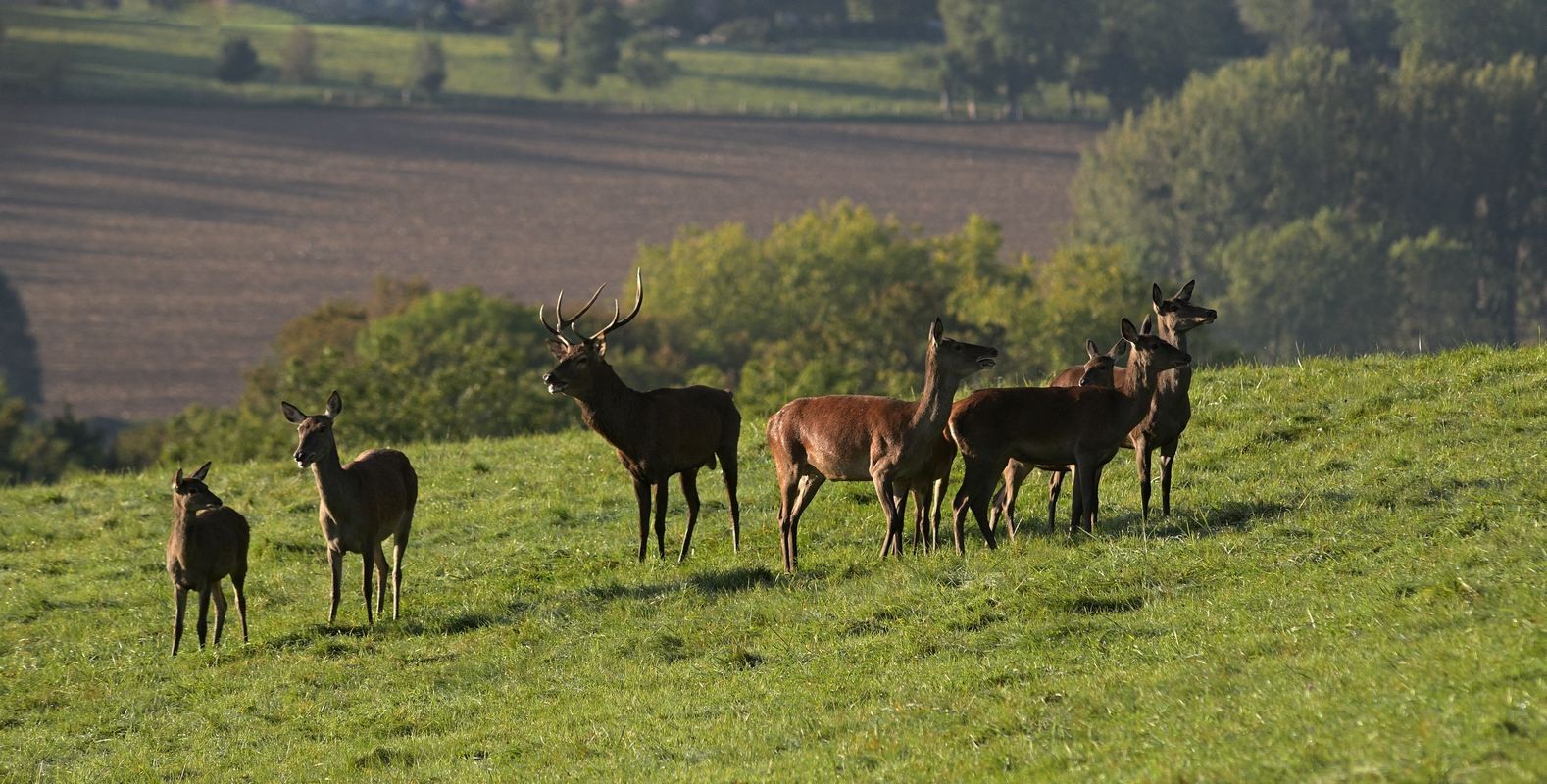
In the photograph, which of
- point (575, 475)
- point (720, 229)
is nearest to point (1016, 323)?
point (720, 229)

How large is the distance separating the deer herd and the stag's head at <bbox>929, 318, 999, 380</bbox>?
2 cm

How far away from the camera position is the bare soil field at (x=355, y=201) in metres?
132

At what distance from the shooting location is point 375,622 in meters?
18.5

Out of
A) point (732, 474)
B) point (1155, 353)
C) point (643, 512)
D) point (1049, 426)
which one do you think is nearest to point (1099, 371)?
point (1155, 353)

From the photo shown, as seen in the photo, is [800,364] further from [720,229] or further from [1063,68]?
[1063,68]

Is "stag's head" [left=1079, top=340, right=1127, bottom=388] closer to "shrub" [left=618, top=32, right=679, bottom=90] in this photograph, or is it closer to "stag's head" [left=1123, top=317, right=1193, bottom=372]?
"stag's head" [left=1123, top=317, right=1193, bottom=372]

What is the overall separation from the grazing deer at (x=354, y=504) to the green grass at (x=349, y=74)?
14849cm

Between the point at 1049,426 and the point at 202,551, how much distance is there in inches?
316

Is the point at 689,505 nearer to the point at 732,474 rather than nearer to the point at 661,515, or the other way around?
the point at 661,515

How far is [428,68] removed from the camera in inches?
6978

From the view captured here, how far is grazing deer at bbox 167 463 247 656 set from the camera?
59.4 feet

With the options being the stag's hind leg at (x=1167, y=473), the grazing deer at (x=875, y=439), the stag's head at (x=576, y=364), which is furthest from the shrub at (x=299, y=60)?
the stag's hind leg at (x=1167, y=473)

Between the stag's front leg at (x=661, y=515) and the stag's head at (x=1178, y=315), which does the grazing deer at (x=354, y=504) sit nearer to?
the stag's front leg at (x=661, y=515)

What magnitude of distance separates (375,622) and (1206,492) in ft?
26.8
